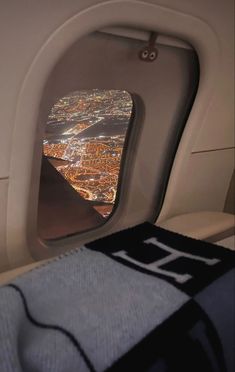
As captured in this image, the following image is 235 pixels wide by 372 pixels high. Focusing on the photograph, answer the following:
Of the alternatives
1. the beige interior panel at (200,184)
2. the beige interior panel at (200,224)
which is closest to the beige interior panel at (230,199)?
the beige interior panel at (200,184)

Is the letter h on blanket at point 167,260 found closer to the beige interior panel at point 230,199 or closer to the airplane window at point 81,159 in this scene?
the airplane window at point 81,159

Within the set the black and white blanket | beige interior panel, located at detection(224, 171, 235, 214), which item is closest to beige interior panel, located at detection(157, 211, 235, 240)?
beige interior panel, located at detection(224, 171, 235, 214)

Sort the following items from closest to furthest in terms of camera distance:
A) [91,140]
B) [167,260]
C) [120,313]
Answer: [120,313]
[167,260]
[91,140]

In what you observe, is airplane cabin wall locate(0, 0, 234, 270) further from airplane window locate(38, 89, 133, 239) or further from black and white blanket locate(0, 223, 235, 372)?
black and white blanket locate(0, 223, 235, 372)

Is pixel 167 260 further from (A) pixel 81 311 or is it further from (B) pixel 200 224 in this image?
(B) pixel 200 224

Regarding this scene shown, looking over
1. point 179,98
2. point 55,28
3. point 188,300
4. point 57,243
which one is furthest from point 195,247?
point 55,28

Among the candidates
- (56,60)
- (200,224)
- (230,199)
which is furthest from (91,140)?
(230,199)

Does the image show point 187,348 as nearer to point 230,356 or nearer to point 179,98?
point 230,356
